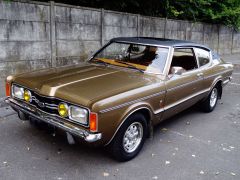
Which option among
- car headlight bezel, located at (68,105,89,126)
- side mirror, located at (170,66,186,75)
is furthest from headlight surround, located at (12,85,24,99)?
side mirror, located at (170,66,186,75)

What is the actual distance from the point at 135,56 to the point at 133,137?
62.2 inches

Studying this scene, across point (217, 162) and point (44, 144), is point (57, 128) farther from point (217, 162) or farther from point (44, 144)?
point (217, 162)

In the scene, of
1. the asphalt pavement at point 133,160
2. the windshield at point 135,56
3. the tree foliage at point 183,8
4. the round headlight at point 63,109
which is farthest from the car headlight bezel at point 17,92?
the tree foliage at point 183,8

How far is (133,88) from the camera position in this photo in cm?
381

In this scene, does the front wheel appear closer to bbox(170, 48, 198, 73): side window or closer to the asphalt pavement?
the asphalt pavement

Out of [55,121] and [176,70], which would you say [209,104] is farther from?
[55,121]

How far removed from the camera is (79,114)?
131 inches

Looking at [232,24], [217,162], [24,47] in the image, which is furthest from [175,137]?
[232,24]

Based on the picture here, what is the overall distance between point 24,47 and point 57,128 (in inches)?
174

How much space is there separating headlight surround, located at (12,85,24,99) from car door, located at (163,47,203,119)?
2.23 metres

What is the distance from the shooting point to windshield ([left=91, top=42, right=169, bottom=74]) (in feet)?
14.9

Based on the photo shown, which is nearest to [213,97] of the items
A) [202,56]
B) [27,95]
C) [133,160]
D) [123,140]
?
[202,56]

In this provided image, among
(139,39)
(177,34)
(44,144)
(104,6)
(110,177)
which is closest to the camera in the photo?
(110,177)

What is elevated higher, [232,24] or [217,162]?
[232,24]
